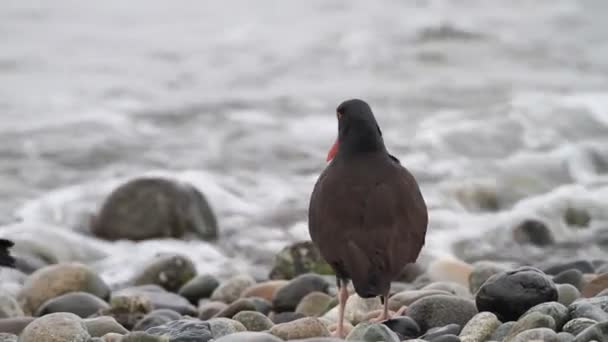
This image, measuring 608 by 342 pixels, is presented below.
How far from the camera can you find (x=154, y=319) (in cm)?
623

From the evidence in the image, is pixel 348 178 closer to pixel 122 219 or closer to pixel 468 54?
pixel 122 219

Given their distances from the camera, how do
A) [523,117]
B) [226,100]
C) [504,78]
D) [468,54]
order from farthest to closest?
1. [468,54]
2. [504,78]
3. [226,100]
4. [523,117]

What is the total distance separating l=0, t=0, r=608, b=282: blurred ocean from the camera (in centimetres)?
1044

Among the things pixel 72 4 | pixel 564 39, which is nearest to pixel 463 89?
pixel 564 39

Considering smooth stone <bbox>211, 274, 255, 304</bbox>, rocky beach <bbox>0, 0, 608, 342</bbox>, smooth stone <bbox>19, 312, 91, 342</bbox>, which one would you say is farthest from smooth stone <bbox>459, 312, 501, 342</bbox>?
smooth stone <bbox>211, 274, 255, 304</bbox>

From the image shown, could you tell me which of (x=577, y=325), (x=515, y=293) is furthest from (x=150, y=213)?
(x=577, y=325)

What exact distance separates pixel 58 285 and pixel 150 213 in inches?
108

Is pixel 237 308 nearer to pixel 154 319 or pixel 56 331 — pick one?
pixel 154 319

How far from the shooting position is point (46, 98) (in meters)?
15.1

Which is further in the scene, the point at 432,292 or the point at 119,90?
the point at 119,90

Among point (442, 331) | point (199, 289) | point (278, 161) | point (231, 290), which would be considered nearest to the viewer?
point (442, 331)

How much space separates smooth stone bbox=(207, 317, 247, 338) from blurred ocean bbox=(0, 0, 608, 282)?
3.31 m

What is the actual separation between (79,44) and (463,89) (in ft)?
22.8

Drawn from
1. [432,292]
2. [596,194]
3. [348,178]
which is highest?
[348,178]
